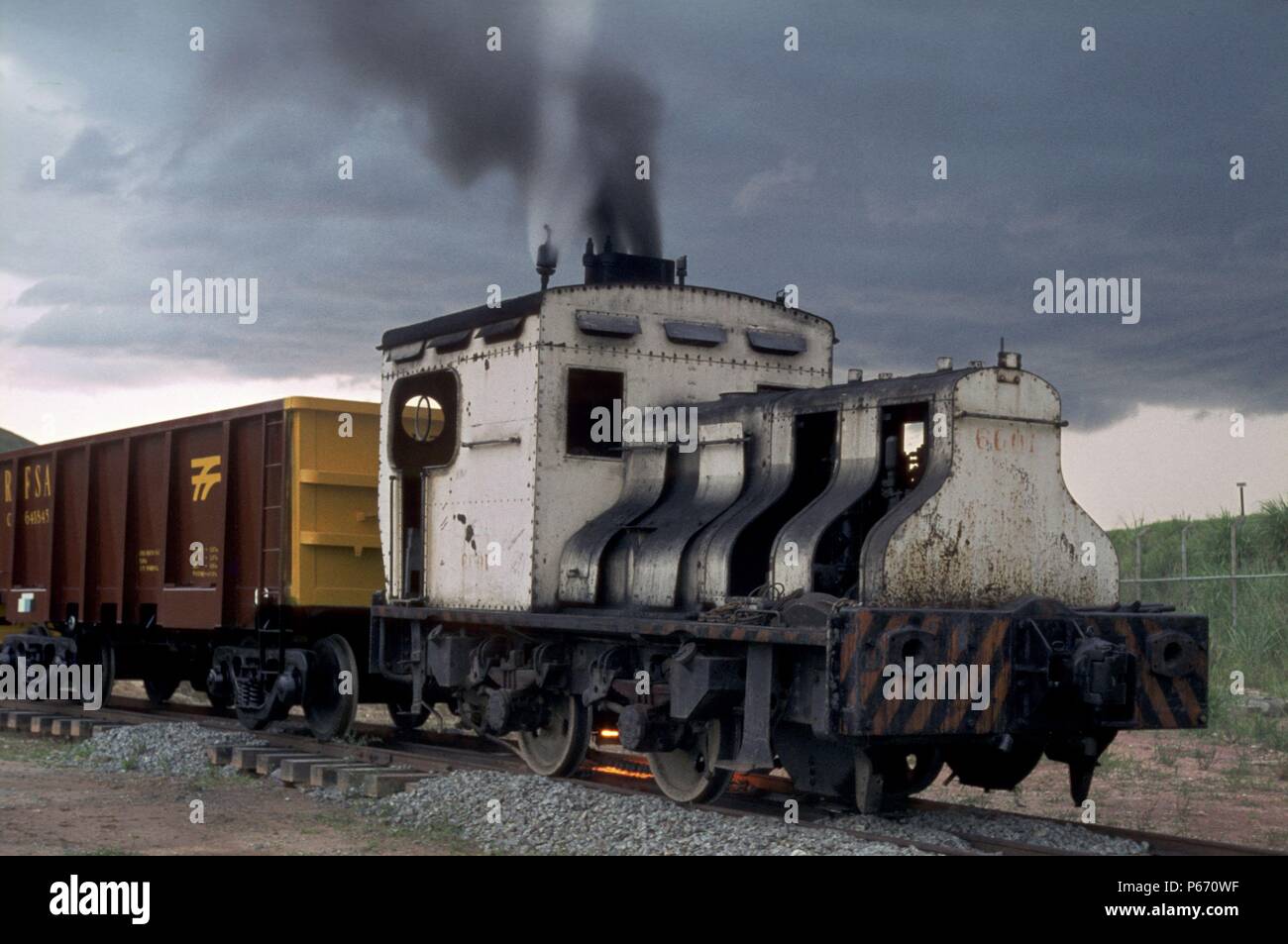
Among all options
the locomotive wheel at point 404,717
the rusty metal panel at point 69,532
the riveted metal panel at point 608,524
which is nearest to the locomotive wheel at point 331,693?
the locomotive wheel at point 404,717

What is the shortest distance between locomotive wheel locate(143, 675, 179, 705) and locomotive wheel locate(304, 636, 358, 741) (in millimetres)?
4148

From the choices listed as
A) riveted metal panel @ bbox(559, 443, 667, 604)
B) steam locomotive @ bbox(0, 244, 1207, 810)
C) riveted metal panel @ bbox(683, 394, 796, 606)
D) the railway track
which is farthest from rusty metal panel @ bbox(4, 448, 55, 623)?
riveted metal panel @ bbox(683, 394, 796, 606)

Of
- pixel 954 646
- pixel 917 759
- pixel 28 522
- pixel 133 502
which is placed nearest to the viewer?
pixel 954 646

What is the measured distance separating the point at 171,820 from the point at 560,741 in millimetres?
2777

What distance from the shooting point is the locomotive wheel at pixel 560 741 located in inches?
437

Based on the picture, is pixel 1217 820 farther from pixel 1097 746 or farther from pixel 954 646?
pixel 954 646

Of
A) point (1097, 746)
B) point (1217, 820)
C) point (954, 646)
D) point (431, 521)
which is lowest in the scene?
point (1217, 820)

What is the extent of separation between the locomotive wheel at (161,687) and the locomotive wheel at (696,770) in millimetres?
9559

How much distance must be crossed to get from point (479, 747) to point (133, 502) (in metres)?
5.27

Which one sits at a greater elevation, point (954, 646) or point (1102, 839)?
point (954, 646)

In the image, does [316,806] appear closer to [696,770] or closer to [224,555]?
[696,770]

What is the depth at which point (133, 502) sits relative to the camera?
17047 mm

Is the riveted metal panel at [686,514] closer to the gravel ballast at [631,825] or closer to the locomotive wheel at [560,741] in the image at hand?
the locomotive wheel at [560,741]

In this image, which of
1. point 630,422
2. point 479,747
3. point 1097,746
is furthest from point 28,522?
point 1097,746
